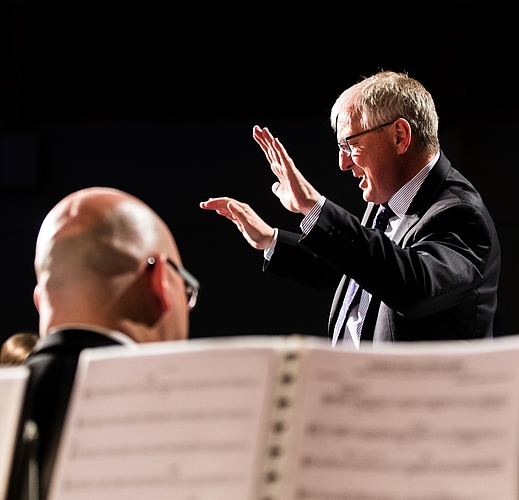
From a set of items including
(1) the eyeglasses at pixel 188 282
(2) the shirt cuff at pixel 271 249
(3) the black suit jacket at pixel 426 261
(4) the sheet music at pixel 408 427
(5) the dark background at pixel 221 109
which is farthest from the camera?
(5) the dark background at pixel 221 109

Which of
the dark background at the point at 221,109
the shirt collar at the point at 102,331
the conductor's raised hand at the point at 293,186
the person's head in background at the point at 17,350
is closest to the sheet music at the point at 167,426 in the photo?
the shirt collar at the point at 102,331

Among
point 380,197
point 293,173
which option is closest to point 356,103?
point 380,197

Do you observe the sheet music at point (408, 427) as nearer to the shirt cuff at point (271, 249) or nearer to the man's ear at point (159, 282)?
the man's ear at point (159, 282)

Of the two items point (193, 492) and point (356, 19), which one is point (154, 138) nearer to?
point (356, 19)

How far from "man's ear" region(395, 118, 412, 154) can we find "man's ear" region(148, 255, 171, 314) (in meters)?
1.45

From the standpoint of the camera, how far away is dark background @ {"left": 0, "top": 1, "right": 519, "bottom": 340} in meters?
4.69

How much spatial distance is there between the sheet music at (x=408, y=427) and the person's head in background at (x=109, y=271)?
1.24 feet

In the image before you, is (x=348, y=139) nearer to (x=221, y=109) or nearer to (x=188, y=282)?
(x=188, y=282)

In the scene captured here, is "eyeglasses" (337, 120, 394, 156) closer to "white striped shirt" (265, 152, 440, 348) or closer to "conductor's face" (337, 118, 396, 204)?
"conductor's face" (337, 118, 396, 204)

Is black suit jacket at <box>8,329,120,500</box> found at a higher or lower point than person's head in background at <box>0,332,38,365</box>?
higher

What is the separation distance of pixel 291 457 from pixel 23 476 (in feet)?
1.10

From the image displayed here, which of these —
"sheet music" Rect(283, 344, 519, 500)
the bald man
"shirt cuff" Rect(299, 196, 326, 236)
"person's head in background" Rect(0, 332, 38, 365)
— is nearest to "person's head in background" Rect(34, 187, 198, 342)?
the bald man

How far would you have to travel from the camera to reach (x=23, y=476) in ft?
3.06

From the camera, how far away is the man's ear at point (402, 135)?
2.45 meters
